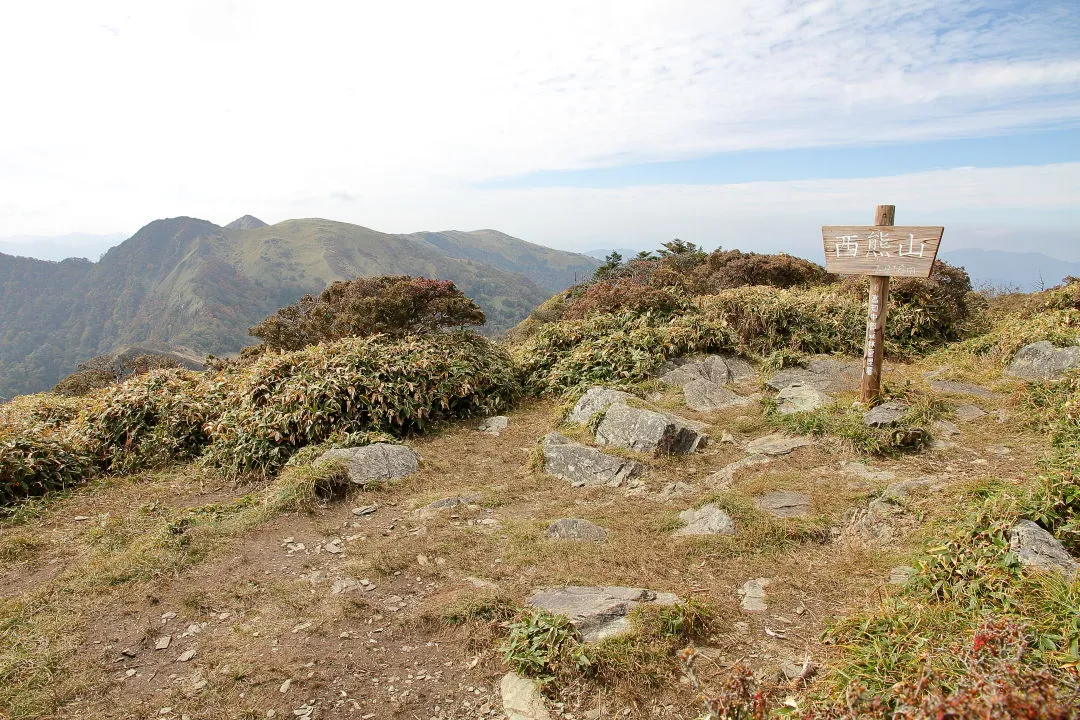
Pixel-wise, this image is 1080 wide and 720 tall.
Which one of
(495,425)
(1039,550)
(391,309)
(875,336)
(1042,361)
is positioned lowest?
(495,425)

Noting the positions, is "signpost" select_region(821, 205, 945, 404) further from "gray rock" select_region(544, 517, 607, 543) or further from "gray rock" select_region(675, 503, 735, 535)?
"gray rock" select_region(544, 517, 607, 543)

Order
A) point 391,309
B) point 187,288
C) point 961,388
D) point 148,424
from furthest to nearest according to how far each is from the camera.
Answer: point 187,288
point 391,309
point 961,388
point 148,424

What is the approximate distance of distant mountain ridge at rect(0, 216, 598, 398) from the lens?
12938cm

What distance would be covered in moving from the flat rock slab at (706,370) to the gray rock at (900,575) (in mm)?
5214

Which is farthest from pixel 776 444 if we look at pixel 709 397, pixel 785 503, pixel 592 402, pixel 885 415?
pixel 592 402

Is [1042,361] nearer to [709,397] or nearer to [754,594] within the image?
[709,397]

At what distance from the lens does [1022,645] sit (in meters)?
2.33

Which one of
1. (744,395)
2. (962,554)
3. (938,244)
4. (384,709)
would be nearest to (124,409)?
(384,709)

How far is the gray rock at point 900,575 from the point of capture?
3.90 meters

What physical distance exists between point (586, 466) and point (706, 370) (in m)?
3.84

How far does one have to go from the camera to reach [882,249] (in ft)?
23.6

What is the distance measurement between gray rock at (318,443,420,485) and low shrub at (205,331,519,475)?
2.58ft

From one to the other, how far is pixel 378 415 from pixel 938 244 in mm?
7235

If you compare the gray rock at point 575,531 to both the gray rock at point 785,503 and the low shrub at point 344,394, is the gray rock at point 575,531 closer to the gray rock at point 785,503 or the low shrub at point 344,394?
the gray rock at point 785,503
